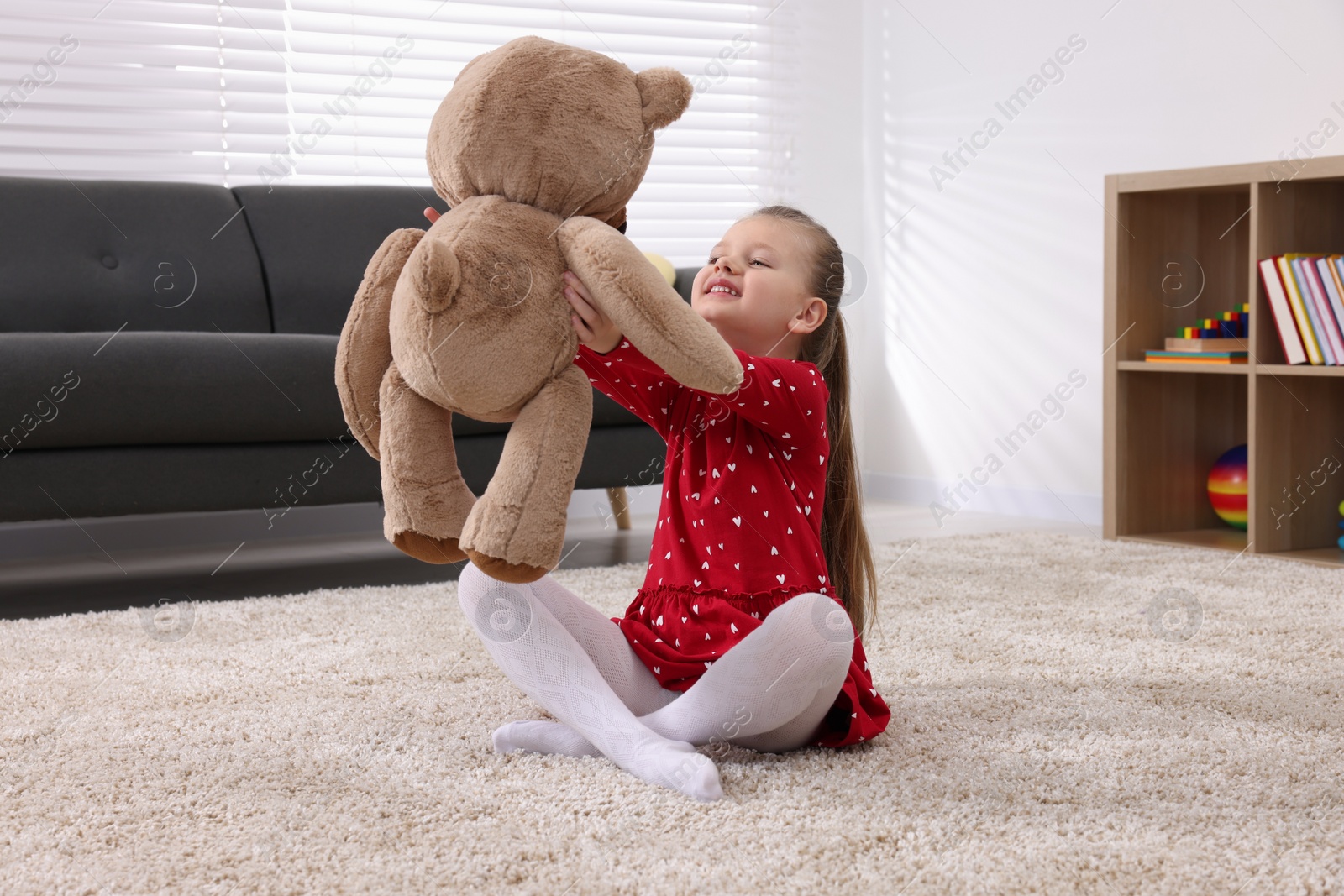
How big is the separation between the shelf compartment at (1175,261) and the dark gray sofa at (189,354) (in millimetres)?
884

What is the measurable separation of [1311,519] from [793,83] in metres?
1.81

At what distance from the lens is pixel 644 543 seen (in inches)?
96.2

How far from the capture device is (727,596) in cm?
100

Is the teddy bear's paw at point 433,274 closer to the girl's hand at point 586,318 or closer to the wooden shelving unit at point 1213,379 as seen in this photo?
the girl's hand at point 586,318

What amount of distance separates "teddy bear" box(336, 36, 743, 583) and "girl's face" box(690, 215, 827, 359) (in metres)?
0.26

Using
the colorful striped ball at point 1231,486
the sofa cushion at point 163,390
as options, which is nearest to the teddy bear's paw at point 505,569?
the sofa cushion at point 163,390

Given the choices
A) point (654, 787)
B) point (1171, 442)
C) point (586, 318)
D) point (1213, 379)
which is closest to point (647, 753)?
point (654, 787)

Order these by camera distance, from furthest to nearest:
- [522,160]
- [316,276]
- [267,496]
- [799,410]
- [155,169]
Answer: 1. [155,169]
2. [316,276]
3. [267,496]
4. [799,410]
5. [522,160]

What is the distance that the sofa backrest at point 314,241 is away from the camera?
239 cm

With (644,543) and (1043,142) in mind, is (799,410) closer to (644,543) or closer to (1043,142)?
(644,543)

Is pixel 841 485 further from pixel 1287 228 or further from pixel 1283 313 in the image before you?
pixel 1287 228

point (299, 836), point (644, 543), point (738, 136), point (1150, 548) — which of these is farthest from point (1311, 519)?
point (299, 836)

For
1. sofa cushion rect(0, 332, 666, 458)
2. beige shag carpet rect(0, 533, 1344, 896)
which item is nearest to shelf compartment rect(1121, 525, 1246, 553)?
beige shag carpet rect(0, 533, 1344, 896)

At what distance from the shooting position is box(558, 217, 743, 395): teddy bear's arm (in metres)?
0.73
